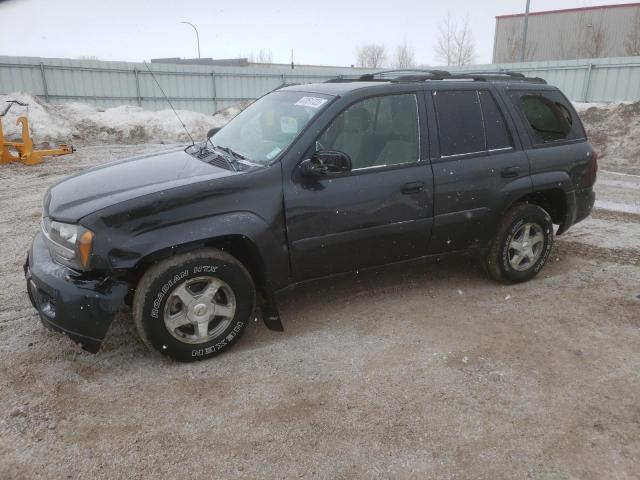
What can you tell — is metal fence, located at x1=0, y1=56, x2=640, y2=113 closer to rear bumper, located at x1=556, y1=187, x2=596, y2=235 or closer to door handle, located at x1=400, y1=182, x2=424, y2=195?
rear bumper, located at x1=556, y1=187, x2=596, y2=235

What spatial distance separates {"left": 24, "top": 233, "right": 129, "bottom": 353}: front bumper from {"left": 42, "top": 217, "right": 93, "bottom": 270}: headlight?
88 mm

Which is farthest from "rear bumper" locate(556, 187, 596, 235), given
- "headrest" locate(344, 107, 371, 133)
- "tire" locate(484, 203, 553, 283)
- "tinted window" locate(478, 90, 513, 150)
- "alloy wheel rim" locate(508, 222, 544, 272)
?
"headrest" locate(344, 107, 371, 133)

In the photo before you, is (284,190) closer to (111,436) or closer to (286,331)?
(286,331)

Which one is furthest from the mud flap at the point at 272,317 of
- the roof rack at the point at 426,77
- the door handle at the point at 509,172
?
the door handle at the point at 509,172

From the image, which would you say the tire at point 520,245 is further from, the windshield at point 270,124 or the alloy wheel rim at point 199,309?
the alloy wheel rim at point 199,309

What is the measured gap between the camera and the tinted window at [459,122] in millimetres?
4070

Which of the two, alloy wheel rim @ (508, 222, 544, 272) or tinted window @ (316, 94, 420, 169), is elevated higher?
tinted window @ (316, 94, 420, 169)

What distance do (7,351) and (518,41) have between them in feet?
162

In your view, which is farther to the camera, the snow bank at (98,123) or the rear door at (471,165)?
the snow bank at (98,123)

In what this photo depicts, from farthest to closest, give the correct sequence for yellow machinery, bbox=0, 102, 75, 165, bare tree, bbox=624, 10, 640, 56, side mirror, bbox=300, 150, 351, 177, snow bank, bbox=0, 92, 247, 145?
1. bare tree, bbox=624, 10, 640, 56
2. snow bank, bbox=0, 92, 247, 145
3. yellow machinery, bbox=0, 102, 75, 165
4. side mirror, bbox=300, 150, 351, 177

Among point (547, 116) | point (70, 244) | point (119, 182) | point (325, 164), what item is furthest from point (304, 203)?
point (547, 116)

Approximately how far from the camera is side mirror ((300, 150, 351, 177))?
136 inches

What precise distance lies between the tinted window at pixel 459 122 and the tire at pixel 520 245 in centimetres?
73

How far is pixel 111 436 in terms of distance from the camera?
275cm
